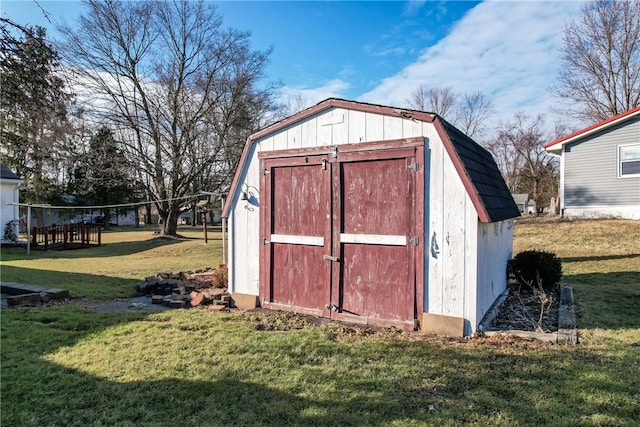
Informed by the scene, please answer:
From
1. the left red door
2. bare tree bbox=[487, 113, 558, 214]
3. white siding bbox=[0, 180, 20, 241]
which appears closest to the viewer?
the left red door

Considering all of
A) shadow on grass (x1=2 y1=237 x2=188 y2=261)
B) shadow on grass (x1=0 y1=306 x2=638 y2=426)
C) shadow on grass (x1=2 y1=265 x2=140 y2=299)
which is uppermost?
shadow on grass (x1=0 y1=306 x2=638 y2=426)

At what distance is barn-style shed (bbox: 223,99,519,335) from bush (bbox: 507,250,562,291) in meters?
1.09

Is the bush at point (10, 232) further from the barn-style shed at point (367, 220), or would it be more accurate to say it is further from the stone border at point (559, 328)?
the stone border at point (559, 328)

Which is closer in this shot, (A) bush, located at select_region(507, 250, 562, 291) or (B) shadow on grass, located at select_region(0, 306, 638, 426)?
(B) shadow on grass, located at select_region(0, 306, 638, 426)

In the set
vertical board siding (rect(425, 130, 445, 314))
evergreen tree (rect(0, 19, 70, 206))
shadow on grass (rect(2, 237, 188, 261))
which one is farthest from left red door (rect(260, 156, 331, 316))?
shadow on grass (rect(2, 237, 188, 261))

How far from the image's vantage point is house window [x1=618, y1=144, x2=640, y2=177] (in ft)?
50.2

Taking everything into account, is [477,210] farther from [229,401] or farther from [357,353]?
[229,401]

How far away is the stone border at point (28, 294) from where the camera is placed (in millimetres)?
6493

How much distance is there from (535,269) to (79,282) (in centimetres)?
986

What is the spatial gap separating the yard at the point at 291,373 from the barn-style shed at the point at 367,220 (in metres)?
0.48

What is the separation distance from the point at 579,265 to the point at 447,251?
859 cm

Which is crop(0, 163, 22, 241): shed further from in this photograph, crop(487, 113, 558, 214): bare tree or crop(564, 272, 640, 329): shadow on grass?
crop(487, 113, 558, 214): bare tree

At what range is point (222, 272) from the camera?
774cm

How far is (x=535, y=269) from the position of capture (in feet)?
24.1
